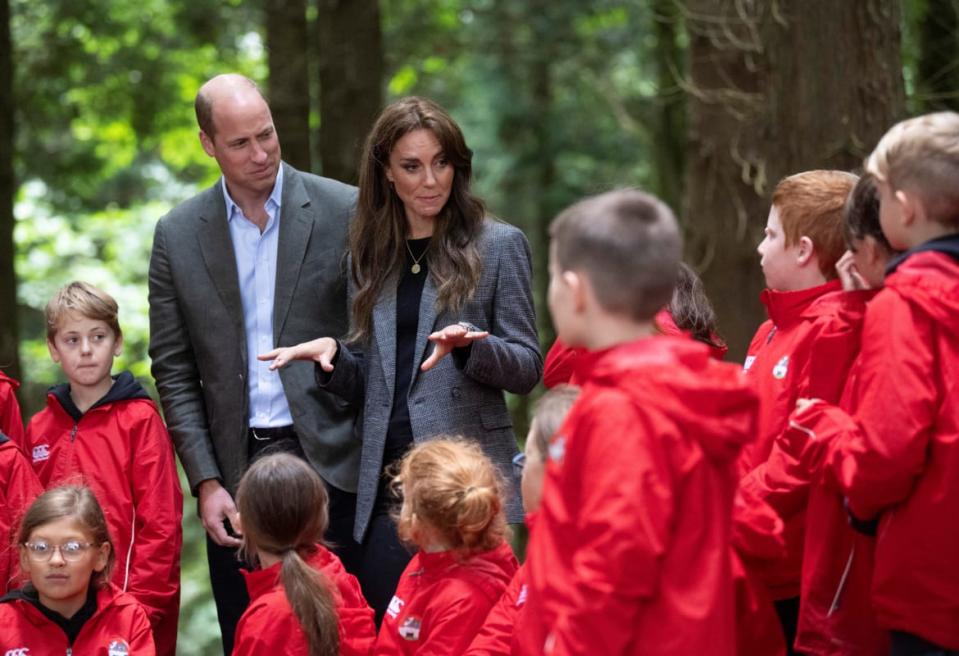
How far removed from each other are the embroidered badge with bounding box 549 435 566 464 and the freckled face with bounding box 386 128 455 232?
1791mm

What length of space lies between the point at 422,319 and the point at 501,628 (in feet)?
3.97

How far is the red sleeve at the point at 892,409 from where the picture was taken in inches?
128

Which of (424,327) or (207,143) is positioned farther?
(207,143)

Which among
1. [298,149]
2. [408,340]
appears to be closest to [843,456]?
[408,340]

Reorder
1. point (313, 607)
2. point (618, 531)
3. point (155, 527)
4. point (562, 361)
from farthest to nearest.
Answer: point (155, 527)
point (562, 361)
point (313, 607)
point (618, 531)

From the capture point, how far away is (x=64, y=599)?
177 inches

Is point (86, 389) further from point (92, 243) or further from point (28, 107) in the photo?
point (92, 243)

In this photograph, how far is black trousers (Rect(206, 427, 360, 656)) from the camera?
4961 millimetres

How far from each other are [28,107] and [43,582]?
7.34 metres

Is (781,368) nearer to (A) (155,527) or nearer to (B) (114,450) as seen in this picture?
(A) (155,527)

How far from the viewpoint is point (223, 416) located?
509 cm

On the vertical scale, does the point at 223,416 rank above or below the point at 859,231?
below

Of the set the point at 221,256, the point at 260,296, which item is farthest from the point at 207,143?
the point at 260,296

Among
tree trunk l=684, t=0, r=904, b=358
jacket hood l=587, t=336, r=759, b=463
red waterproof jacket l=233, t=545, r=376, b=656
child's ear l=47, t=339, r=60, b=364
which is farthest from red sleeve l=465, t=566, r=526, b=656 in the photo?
tree trunk l=684, t=0, r=904, b=358
